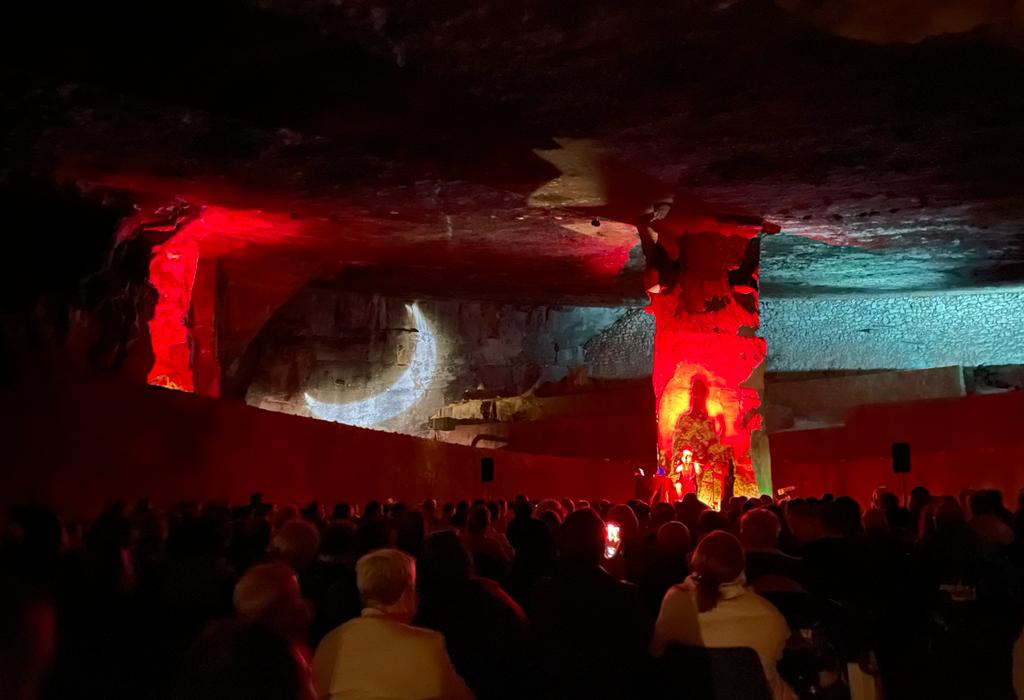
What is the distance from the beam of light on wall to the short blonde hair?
20.8m

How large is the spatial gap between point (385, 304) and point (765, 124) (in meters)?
14.3

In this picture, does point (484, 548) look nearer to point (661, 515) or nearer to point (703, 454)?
point (661, 515)

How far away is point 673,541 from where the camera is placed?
515 centimetres

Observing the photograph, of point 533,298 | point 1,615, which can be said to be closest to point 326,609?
point 1,615

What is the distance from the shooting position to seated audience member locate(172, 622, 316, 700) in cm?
239

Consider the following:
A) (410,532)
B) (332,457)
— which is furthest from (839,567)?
(332,457)

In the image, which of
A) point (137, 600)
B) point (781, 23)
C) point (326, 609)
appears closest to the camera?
point (137, 600)

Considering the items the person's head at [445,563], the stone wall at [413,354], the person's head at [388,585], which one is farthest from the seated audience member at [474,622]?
the stone wall at [413,354]

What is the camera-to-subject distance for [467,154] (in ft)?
36.6

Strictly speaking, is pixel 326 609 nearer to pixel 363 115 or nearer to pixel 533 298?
pixel 363 115

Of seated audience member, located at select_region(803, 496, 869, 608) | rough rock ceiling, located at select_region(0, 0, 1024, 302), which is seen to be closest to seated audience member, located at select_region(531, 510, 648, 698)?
seated audience member, located at select_region(803, 496, 869, 608)

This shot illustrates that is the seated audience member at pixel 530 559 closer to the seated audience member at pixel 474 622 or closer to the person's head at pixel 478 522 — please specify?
the seated audience member at pixel 474 622

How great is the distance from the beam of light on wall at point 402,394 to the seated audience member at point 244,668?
21.5m

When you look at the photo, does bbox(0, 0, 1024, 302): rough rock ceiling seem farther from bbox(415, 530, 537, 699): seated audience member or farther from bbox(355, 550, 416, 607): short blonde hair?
bbox(355, 550, 416, 607): short blonde hair
